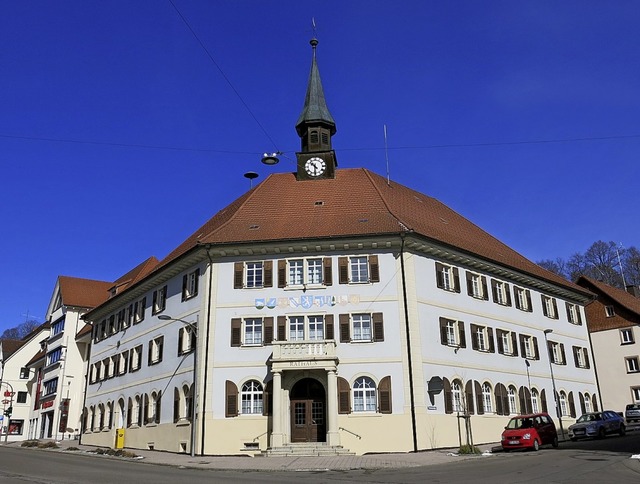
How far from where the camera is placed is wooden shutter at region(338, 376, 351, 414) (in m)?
30.5

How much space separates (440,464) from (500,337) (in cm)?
1531

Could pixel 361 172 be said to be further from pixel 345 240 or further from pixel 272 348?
pixel 272 348

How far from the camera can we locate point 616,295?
57.2m

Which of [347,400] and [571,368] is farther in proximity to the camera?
[571,368]

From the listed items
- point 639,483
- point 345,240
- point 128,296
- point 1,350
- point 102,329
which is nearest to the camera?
point 639,483

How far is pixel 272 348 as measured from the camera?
104 feet

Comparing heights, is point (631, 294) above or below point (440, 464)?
above

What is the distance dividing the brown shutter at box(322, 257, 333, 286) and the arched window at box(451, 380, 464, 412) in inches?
328

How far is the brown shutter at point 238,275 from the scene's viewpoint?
3353 centimetres

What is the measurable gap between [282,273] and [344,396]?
720 centimetres

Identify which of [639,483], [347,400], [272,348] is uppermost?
[272,348]

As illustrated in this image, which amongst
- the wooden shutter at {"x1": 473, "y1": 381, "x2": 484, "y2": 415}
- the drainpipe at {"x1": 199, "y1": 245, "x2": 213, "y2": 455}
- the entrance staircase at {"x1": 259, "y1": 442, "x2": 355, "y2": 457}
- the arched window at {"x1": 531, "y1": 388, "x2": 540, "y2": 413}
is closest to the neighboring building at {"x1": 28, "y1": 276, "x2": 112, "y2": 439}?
the drainpipe at {"x1": 199, "y1": 245, "x2": 213, "y2": 455}

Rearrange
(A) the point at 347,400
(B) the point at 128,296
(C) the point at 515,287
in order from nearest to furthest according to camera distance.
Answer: (A) the point at 347,400
(C) the point at 515,287
(B) the point at 128,296

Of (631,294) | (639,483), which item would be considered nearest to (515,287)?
(639,483)
